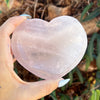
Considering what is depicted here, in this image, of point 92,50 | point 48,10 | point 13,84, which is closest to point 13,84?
point 13,84

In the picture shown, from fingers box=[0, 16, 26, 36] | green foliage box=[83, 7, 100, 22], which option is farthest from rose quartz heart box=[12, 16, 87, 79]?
green foliage box=[83, 7, 100, 22]

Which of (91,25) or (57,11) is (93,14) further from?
(57,11)

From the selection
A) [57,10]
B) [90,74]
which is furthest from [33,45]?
[90,74]

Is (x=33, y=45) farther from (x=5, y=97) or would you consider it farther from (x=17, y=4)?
(x=17, y=4)

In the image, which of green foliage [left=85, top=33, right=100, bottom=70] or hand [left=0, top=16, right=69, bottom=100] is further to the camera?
green foliage [left=85, top=33, right=100, bottom=70]

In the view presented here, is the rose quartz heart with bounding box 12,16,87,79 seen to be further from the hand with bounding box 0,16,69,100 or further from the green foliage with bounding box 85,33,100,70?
the green foliage with bounding box 85,33,100,70

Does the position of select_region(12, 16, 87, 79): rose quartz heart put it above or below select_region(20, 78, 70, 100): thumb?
above

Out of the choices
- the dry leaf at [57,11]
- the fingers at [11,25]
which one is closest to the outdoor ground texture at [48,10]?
the dry leaf at [57,11]
